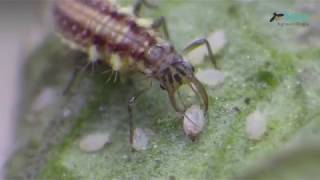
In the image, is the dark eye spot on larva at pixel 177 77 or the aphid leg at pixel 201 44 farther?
the aphid leg at pixel 201 44

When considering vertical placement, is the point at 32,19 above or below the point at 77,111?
below

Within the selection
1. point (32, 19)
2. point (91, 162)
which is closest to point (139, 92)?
point (91, 162)

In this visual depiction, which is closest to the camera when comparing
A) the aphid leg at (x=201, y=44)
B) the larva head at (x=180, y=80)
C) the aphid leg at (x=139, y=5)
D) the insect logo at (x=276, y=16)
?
the larva head at (x=180, y=80)

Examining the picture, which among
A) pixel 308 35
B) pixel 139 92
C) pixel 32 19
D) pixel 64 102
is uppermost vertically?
pixel 308 35

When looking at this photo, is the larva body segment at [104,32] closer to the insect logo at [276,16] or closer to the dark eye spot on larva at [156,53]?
the dark eye spot on larva at [156,53]

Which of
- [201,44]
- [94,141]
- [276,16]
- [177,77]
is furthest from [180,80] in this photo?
[276,16]

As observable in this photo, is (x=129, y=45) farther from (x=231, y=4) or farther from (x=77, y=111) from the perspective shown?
(x=231, y=4)

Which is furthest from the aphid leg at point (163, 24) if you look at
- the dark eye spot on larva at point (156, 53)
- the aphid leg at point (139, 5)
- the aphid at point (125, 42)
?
the dark eye spot on larva at point (156, 53)

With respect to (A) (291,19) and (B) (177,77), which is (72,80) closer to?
(B) (177,77)

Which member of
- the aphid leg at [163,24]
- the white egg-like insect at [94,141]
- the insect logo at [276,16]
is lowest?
the white egg-like insect at [94,141]
